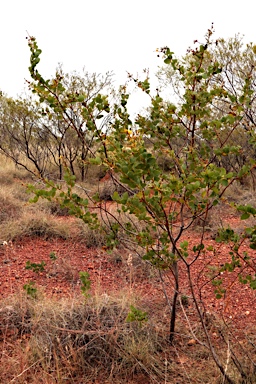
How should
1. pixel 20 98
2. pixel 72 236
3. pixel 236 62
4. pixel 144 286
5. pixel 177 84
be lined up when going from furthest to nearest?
pixel 20 98 → pixel 177 84 → pixel 236 62 → pixel 72 236 → pixel 144 286

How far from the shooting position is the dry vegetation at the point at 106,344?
7.35 feet

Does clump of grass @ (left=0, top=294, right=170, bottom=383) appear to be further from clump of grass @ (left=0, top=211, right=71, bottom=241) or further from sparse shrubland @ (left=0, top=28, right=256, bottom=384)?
clump of grass @ (left=0, top=211, right=71, bottom=241)

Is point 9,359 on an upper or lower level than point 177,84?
lower

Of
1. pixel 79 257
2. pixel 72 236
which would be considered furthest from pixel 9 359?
pixel 72 236

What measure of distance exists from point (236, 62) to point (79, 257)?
20.3 ft

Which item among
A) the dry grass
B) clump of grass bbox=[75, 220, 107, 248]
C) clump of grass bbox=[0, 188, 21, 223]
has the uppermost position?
clump of grass bbox=[0, 188, 21, 223]

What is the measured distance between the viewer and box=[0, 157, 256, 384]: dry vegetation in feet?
7.35

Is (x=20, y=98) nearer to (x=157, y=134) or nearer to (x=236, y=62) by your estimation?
(x=236, y=62)

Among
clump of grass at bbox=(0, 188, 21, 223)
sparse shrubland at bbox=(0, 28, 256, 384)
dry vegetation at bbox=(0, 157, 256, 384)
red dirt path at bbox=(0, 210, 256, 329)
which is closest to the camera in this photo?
sparse shrubland at bbox=(0, 28, 256, 384)

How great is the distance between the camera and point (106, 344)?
2512 mm

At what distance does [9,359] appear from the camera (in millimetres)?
2352

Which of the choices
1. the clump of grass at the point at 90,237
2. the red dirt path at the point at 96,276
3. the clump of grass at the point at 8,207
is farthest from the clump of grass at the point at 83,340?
the clump of grass at the point at 8,207

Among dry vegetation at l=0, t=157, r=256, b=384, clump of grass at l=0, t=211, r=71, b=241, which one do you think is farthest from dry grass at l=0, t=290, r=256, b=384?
clump of grass at l=0, t=211, r=71, b=241

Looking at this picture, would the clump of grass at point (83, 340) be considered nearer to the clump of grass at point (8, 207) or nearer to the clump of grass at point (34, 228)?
the clump of grass at point (34, 228)
